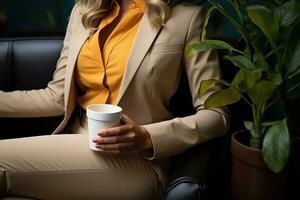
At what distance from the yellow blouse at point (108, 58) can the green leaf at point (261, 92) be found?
0.39m

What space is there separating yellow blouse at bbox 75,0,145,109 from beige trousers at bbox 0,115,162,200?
209 mm

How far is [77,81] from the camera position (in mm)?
1376

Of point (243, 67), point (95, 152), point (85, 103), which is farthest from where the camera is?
point (85, 103)

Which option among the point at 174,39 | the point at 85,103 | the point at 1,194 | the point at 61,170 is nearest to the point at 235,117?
the point at 174,39

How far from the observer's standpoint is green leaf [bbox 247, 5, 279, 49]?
0.99 metres

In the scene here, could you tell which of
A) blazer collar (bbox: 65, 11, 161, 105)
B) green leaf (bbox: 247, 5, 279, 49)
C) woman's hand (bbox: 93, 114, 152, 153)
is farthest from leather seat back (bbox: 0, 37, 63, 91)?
green leaf (bbox: 247, 5, 279, 49)

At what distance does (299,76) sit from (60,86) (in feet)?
2.51

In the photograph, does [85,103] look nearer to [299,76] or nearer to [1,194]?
[1,194]

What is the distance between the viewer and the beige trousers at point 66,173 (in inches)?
43.1

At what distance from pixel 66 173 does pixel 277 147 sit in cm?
53

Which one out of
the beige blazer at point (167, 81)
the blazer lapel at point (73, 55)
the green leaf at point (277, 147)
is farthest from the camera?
the blazer lapel at point (73, 55)

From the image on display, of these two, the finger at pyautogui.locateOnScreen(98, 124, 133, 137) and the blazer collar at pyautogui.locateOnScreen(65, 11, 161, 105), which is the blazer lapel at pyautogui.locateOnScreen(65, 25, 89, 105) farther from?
the finger at pyautogui.locateOnScreen(98, 124, 133, 137)

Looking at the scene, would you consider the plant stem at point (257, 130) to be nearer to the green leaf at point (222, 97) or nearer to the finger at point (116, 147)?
the green leaf at point (222, 97)

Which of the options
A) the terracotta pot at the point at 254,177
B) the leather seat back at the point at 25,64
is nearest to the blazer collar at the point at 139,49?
the terracotta pot at the point at 254,177
